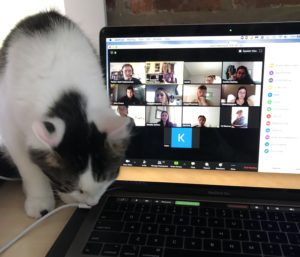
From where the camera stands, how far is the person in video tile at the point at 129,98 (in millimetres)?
891

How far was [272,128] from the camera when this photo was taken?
862 millimetres

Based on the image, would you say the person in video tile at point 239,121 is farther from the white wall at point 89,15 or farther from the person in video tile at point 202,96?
the white wall at point 89,15

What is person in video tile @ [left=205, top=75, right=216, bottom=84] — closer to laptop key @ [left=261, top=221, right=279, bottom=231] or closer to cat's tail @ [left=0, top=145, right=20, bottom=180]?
laptop key @ [left=261, top=221, right=279, bottom=231]

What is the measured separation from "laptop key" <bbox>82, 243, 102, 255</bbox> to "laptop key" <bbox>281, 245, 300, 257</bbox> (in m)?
0.31

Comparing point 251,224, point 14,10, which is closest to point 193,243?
point 251,224

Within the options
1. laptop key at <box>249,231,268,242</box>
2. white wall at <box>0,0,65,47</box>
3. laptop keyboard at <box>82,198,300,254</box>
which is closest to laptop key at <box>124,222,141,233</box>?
laptop keyboard at <box>82,198,300,254</box>

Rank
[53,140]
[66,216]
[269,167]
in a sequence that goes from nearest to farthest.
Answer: [53,140]
[66,216]
[269,167]

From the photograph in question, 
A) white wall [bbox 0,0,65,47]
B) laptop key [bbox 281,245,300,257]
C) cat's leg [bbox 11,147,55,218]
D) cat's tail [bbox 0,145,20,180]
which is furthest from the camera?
white wall [bbox 0,0,65,47]

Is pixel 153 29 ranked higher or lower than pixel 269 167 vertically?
higher

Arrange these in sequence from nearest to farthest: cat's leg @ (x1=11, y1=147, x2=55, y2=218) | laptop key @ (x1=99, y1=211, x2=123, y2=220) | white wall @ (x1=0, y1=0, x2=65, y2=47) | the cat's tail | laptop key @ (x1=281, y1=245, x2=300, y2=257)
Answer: laptop key @ (x1=281, y1=245, x2=300, y2=257) < laptop key @ (x1=99, y1=211, x2=123, y2=220) < cat's leg @ (x1=11, y1=147, x2=55, y2=218) < the cat's tail < white wall @ (x1=0, y1=0, x2=65, y2=47)

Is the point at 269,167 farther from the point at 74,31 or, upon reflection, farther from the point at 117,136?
the point at 74,31

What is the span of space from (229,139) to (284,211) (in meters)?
0.24

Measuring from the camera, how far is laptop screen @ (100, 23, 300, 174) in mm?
827

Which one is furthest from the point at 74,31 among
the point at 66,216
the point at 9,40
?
the point at 66,216
